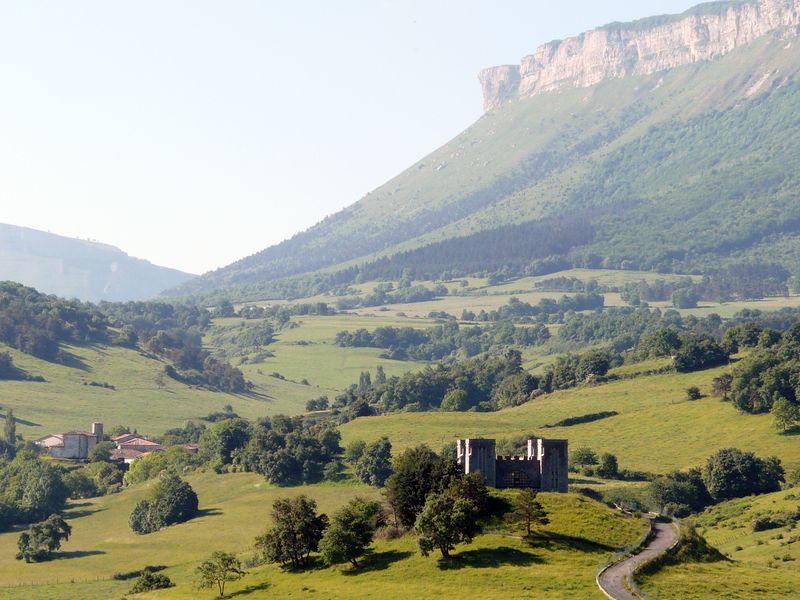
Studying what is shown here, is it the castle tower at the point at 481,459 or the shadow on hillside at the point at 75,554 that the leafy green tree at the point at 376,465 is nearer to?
the shadow on hillside at the point at 75,554

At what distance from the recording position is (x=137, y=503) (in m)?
175

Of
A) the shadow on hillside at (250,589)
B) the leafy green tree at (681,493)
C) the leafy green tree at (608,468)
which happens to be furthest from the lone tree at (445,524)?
the leafy green tree at (608,468)

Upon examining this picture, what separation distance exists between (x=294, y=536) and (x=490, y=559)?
53.8ft

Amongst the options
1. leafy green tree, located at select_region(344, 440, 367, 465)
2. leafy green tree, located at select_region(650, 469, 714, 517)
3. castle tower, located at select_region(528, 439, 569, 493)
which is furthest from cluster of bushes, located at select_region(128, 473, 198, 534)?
castle tower, located at select_region(528, 439, 569, 493)

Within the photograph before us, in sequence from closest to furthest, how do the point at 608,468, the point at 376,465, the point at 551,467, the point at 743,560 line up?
the point at 743,560, the point at 551,467, the point at 608,468, the point at 376,465

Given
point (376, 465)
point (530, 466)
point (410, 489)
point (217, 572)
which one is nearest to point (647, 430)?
point (376, 465)

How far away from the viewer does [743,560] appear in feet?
370

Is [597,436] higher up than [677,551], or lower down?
higher up

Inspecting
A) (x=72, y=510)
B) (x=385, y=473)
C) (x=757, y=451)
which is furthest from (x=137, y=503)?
(x=757, y=451)

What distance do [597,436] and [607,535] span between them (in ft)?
261

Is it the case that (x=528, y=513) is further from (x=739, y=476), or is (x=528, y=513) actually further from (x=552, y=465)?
(x=739, y=476)

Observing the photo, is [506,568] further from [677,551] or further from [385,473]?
[385,473]

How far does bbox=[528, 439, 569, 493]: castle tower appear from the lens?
115812mm

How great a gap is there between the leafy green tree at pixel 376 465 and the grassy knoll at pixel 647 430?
11.3 m
